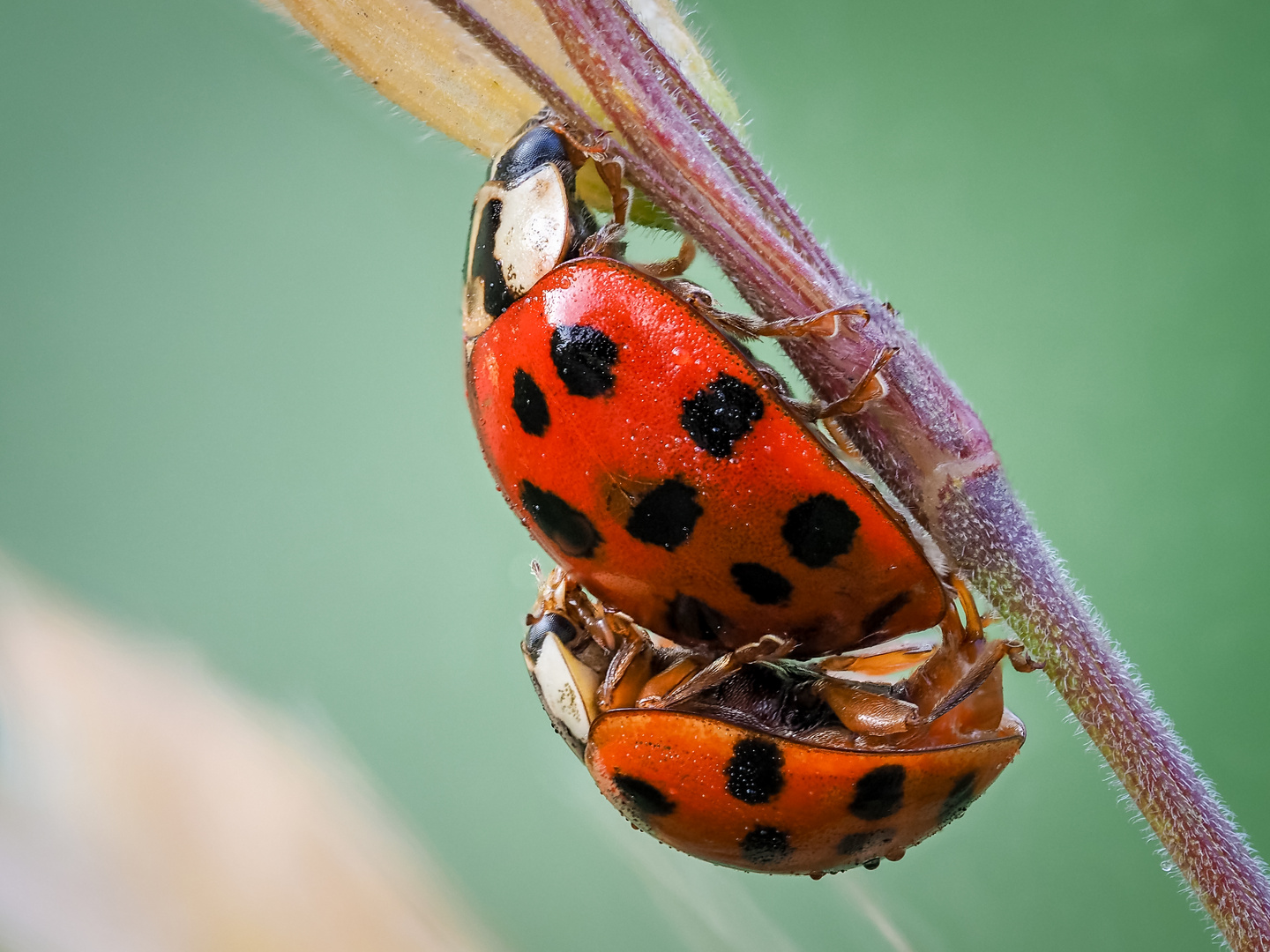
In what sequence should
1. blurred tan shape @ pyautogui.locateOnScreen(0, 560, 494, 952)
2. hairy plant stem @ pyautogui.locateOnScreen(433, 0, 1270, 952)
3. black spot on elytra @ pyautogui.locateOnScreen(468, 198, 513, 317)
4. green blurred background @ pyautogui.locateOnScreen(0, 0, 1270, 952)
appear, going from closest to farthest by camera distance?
hairy plant stem @ pyautogui.locateOnScreen(433, 0, 1270, 952), black spot on elytra @ pyautogui.locateOnScreen(468, 198, 513, 317), green blurred background @ pyautogui.locateOnScreen(0, 0, 1270, 952), blurred tan shape @ pyautogui.locateOnScreen(0, 560, 494, 952)

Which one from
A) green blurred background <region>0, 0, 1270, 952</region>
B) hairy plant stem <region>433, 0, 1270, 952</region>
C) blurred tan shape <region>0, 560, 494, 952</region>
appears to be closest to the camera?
hairy plant stem <region>433, 0, 1270, 952</region>

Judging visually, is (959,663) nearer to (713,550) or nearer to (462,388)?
(713,550)

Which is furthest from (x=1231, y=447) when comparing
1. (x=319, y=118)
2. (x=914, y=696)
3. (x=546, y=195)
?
(x=319, y=118)

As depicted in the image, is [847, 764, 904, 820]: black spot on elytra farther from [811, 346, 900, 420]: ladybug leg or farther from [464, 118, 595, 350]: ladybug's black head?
[464, 118, 595, 350]: ladybug's black head

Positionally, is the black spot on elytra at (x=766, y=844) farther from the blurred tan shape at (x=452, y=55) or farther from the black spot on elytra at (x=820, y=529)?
the blurred tan shape at (x=452, y=55)

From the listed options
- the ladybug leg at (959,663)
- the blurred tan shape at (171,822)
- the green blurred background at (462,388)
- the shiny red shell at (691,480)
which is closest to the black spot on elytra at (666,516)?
the shiny red shell at (691,480)

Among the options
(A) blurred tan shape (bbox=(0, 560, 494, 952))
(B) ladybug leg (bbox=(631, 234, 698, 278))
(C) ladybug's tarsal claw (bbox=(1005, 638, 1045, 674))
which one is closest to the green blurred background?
(A) blurred tan shape (bbox=(0, 560, 494, 952))

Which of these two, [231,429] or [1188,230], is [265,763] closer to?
[231,429]

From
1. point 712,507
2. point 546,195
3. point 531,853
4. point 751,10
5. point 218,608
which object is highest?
point 751,10
